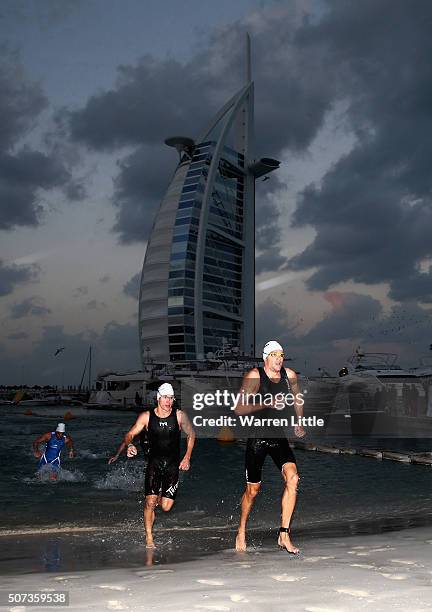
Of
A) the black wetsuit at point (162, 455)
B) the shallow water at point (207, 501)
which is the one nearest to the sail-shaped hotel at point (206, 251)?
the shallow water at point (207, 501)

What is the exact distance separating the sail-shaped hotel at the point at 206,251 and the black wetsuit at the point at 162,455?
109m

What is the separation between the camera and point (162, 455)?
8148 millimetres

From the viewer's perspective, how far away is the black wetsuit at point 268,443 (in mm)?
6992

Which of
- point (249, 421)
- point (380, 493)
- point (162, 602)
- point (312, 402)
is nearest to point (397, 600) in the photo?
point (162, 602)

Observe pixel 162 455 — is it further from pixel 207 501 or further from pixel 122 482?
pixel 122 482

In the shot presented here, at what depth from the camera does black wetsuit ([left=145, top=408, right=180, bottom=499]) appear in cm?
815

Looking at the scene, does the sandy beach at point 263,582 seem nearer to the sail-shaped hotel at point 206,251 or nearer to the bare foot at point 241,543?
the bare foot at point 241,543

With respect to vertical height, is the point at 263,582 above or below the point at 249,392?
below

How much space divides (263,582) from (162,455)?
298 centimetres

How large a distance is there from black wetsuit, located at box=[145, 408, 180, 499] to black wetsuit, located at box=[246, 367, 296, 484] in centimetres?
130

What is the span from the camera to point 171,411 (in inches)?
329

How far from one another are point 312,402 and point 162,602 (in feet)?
196

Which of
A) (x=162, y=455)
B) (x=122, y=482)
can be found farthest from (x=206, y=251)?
(x=162, y=455)

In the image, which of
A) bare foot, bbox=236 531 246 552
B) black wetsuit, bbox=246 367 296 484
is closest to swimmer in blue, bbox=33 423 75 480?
bare foot, bbox=236 531 246 552
